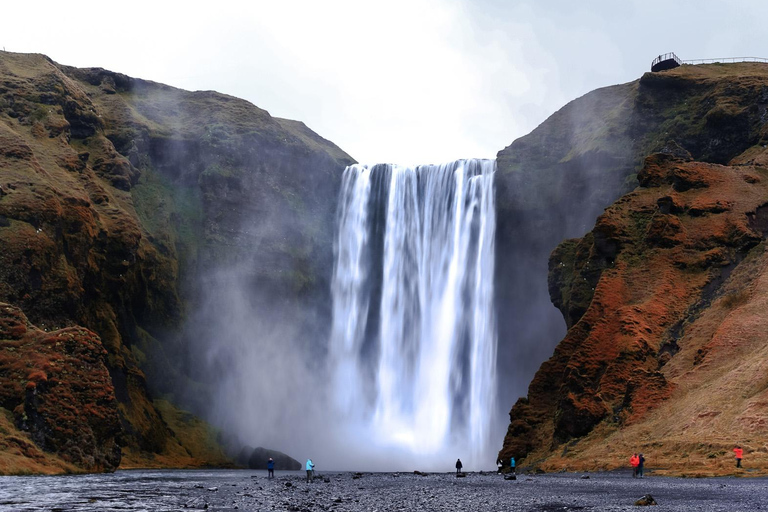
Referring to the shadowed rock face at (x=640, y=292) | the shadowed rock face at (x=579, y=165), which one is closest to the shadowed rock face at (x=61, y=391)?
the shadowed rock face at (x=640, y=292)

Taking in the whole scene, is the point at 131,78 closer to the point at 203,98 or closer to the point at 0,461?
the point at 203,98

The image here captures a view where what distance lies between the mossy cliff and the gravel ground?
38362mm

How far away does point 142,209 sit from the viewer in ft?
328

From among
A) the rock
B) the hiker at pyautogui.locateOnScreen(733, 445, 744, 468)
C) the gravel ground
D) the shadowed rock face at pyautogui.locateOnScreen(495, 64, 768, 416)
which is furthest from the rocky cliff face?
the rock

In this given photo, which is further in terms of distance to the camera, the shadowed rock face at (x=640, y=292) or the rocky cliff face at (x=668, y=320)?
the shadowed rock face at (x=640, y=292)

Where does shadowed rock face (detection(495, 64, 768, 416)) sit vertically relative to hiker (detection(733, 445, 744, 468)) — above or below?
above

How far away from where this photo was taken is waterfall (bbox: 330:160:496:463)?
8250cm

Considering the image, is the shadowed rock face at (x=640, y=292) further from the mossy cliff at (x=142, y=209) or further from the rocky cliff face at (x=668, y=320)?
the mossy cliff at (x=142, y=209)

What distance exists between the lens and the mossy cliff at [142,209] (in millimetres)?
76125

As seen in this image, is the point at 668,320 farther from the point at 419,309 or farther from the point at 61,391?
the point at 61,391

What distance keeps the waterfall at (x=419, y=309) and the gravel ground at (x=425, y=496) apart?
4152cm

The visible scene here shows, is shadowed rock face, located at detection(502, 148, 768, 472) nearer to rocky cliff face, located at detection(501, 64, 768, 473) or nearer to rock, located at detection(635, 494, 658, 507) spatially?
rocky cliff face, located at detection(501, 64, 768, 473)

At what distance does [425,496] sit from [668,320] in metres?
28.4

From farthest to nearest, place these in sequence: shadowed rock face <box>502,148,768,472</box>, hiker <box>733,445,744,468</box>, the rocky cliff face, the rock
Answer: shadowed rock face <box>502,148,768,472</box> < the rocky cliff face < hiker <box>733,445,744,468</box> < the rock
